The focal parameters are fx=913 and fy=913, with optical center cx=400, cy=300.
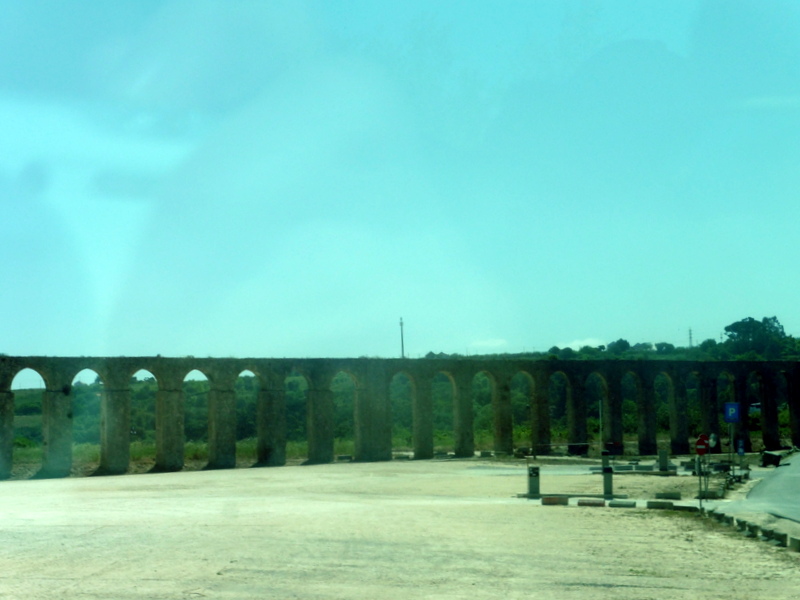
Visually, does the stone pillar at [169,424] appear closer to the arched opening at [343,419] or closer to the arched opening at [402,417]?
the arched opening at [402,417]

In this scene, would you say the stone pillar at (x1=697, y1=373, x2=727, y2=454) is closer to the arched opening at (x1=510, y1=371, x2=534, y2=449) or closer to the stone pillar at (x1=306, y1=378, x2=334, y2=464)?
the arched opening at (x1=510, y1=371, x2=534, y2=449)

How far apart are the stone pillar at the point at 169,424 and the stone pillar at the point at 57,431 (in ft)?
10.6

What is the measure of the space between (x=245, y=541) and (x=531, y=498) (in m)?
9.25

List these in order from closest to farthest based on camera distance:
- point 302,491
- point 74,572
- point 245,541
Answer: point 74,572, point 245,541, point 302,491

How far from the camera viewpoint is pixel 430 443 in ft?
129

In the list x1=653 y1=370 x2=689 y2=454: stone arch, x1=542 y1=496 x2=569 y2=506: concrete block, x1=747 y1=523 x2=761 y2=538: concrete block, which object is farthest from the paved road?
x1=653 y1=370 x2=689 y2=454: stone arch

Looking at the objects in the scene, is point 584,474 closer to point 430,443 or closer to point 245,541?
point 430,443

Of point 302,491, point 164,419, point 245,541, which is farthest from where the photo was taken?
point 164,419

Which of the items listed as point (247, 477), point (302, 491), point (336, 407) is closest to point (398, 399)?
point (336, 407)

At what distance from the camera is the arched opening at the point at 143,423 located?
39.1 metres

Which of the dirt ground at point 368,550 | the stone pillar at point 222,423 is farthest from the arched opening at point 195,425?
the dirt ground at point 368,550

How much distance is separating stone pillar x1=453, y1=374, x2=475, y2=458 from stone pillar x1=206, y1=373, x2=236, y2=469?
1015 centimetres

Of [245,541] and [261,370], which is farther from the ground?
[261,370]

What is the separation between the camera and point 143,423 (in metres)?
63.9
